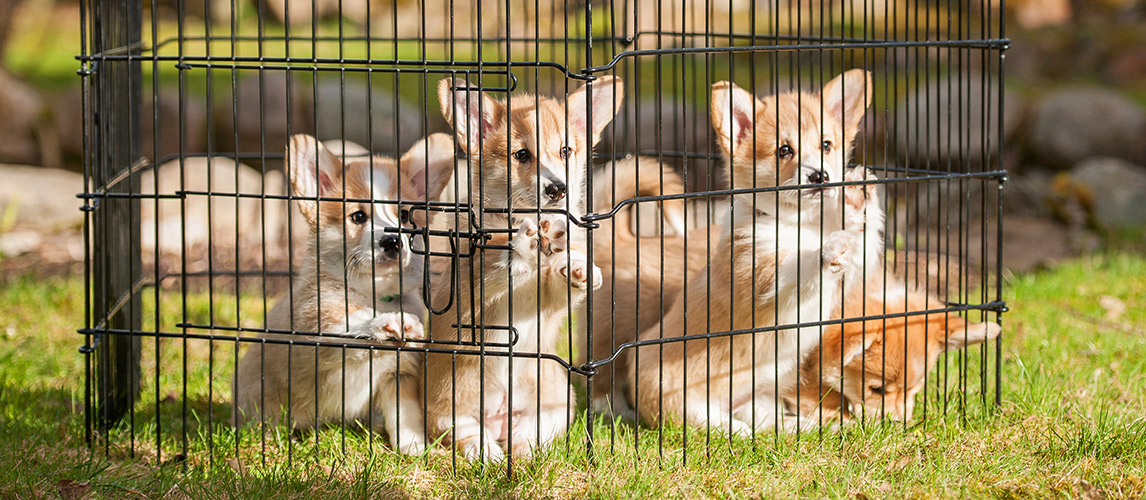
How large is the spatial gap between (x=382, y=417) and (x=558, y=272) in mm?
1033

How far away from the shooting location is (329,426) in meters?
3.55

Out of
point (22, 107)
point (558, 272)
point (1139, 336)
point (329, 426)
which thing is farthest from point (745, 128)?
point (22, 107)

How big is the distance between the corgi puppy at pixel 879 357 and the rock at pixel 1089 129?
6.59 metres

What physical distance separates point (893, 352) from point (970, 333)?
0.93 feet

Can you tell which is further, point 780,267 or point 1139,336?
point 1139,336

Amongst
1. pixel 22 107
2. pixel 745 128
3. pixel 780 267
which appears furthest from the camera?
pixel 22 107

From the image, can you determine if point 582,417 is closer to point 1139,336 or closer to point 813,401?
point 813,401

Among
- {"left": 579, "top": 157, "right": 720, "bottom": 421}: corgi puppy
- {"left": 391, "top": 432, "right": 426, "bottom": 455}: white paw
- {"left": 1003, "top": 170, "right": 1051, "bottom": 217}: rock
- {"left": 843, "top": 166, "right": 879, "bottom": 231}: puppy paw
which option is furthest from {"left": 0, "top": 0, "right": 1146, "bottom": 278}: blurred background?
{"left": 391, "top": 432, "right": 426, "bottom": 455}: white paw

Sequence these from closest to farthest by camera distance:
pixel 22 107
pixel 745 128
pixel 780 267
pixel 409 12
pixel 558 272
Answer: pixel 558 272 → pixel 780 267 → pixel 745 128 → pixel 22 107 → pixel 409 12

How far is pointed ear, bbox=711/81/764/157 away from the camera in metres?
3.43

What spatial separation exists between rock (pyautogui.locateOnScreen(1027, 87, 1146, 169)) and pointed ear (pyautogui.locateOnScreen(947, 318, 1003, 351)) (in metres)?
6.74

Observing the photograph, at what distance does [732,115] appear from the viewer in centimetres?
337

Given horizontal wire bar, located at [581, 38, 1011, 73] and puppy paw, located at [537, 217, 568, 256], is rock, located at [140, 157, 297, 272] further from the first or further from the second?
horizontal wire bar, located at [581, 38, 1011, 73]

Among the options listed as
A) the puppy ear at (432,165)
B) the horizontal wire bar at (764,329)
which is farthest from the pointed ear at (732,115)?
the puppy ear at (432,165)
